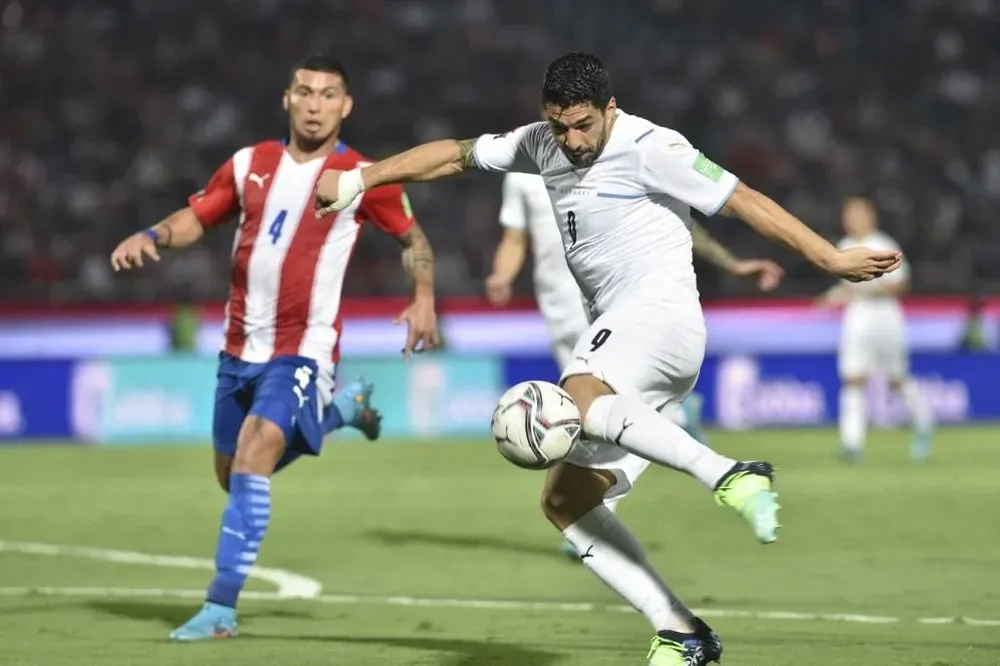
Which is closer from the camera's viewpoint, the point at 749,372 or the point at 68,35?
the point at 749,372

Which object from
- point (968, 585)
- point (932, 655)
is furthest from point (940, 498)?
point (932, 655)

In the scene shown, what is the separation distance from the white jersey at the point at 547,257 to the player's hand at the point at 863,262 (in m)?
4.07

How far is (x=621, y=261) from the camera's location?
6.09m

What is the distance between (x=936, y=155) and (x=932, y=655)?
1912cm

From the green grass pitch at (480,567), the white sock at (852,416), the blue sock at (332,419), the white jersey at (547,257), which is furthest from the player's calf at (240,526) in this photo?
the white sock at (852,416)

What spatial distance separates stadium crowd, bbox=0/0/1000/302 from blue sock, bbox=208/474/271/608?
1403 cm

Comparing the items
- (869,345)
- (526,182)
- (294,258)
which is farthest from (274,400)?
(869,345)

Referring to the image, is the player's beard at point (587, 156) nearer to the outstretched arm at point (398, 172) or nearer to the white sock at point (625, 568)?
the outstretched arm at point (398, 172)

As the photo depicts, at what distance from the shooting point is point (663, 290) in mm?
6027

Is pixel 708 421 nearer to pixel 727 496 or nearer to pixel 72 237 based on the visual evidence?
pixel 72 237

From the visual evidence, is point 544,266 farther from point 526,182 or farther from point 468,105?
point 468,105

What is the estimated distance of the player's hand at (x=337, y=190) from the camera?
610 cm

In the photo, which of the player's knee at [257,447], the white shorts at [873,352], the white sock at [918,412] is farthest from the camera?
the white sock at [918,412]

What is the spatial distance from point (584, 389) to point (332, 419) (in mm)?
2713
